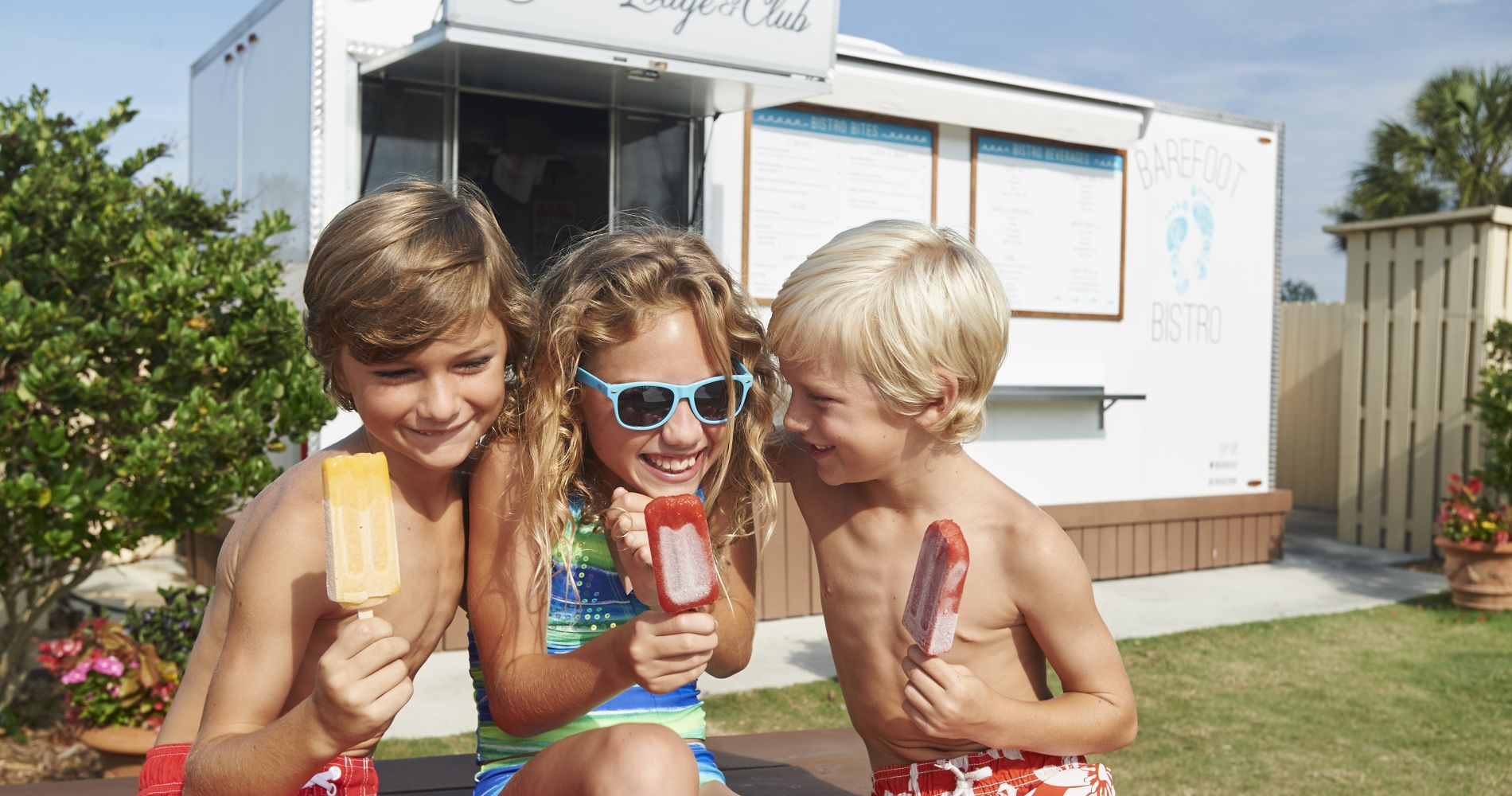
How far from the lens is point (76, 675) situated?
427cm

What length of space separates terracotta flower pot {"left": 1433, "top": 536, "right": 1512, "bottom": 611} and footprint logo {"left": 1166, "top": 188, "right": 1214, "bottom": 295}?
2757 millimetres

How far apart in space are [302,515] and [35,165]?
3.49 meters

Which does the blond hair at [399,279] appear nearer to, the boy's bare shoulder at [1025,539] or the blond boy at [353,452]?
the blond boy at [353,452]

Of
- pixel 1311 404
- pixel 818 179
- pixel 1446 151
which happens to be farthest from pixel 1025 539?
pixel 1446 151

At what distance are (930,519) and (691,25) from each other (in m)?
A: 4.45

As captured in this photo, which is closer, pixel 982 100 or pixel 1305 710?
pixel 1305 710

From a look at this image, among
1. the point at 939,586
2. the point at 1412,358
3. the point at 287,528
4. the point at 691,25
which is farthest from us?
the point at 1412,358

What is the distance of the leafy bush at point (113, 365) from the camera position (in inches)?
163

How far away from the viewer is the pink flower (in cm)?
426

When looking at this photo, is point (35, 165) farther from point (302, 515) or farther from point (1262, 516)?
point (1262, 516)

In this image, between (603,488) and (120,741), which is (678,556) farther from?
(120,741)

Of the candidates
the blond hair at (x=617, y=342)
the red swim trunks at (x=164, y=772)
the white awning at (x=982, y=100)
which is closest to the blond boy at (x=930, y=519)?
the blond hair at (x=617, y=342)

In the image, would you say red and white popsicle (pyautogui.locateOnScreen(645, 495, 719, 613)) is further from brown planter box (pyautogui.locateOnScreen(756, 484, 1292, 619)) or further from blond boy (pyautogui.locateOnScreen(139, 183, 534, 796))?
brown planter box (pyautogui.locateOnScreen(756, 484, 1292, 619))

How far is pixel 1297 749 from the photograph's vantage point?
525 centimetres
